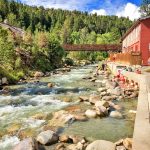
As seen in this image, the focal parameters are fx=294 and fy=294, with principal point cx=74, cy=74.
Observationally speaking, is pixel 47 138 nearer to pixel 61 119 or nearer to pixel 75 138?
pixel 75 138

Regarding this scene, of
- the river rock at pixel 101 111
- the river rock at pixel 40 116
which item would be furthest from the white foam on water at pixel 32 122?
the river rock at pixel 101 111

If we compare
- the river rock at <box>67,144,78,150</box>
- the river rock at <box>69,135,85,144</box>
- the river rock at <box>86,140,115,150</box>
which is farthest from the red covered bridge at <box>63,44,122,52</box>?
the river rock at <box>86,140,115,150</box>

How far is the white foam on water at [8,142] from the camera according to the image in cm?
1259

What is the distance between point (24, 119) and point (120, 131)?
18.8 ft

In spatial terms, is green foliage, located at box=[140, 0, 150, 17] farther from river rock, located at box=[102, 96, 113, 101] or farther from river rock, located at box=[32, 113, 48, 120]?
river rock, located at box=[32, 113, 48, 120]

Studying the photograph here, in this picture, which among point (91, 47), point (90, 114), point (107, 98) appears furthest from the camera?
point (91, 47)

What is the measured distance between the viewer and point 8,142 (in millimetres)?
13195

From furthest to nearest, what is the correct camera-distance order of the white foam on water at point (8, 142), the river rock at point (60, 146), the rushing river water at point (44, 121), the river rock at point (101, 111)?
the river rock at point (101, 111) → the rushing river water at point (44, 121) → the white foam on water at point (8, 142) → the river rock at point (60, 146)

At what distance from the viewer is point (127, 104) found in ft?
68.0

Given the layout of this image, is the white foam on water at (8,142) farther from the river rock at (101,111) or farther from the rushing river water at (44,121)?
the river rock at (101,111)

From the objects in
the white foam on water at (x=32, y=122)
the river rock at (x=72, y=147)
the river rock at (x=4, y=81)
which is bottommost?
the river rock at (x=72, y=147)

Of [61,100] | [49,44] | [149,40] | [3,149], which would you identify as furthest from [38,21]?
[3,149]

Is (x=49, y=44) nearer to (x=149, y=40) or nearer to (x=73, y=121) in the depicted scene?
(x=149, y=40)

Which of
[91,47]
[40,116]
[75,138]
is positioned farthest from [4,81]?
[91,47]
